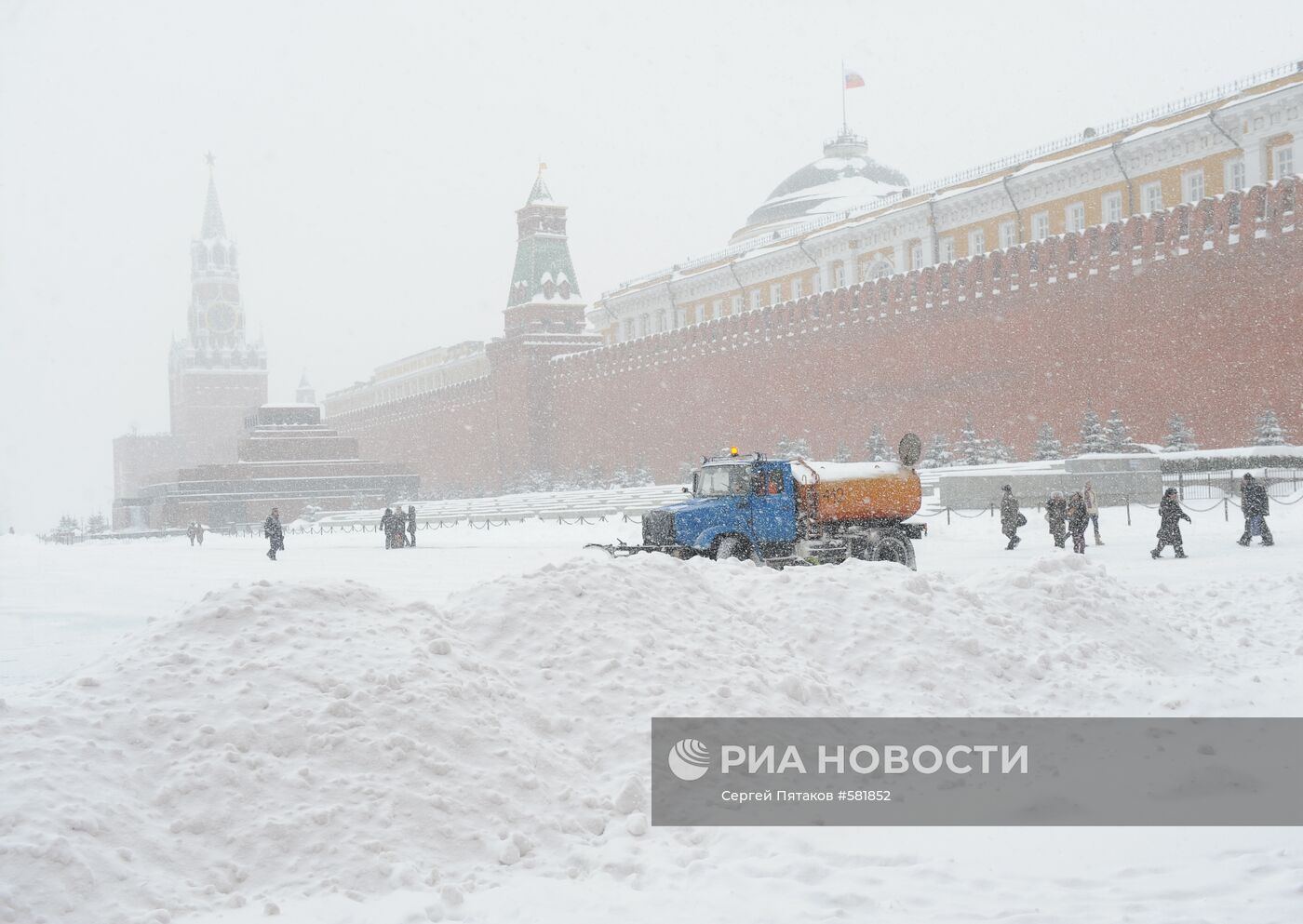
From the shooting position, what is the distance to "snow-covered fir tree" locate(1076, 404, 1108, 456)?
24281 millimetres

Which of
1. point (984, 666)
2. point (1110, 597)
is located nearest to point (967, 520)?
point (1110, 597)

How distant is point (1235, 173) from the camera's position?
27406 millimetres

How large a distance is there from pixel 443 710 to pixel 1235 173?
1038 inches

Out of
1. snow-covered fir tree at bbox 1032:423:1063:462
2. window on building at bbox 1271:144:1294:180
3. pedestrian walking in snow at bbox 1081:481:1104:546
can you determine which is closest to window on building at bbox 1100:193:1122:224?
window on building at bbox 1271:144:1294:180

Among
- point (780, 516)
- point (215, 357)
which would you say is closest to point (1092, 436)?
point (780, 516)

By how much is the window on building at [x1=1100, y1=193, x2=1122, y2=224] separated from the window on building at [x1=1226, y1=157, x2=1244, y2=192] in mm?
3054

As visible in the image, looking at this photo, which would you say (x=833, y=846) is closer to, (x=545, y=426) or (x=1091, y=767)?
(x=1091, y=767)

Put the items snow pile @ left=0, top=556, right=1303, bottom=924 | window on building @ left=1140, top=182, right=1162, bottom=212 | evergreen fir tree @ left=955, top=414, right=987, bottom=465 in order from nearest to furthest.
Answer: snow pile @ left=0, top=556, right=1303, bottom=924 → evergreen fir tree @ left=955, top=414, right=987, bottom=465 → window on building @ left=1140, top=182, right=1162, bottom=212

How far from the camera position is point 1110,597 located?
8617 mm

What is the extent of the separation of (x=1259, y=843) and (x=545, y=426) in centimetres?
4326

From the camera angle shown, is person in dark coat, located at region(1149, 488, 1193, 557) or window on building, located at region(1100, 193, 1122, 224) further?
window on building, located at region(1100, 193, 1122, 224)

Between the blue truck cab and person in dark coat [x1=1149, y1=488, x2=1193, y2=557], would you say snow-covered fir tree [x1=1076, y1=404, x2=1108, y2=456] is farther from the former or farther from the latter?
the blue truck cab

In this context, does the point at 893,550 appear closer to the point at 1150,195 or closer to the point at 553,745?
the point at 553,745

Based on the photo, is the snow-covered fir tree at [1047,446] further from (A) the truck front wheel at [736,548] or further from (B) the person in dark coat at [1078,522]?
(A) the truck front wheel at [736,548]
